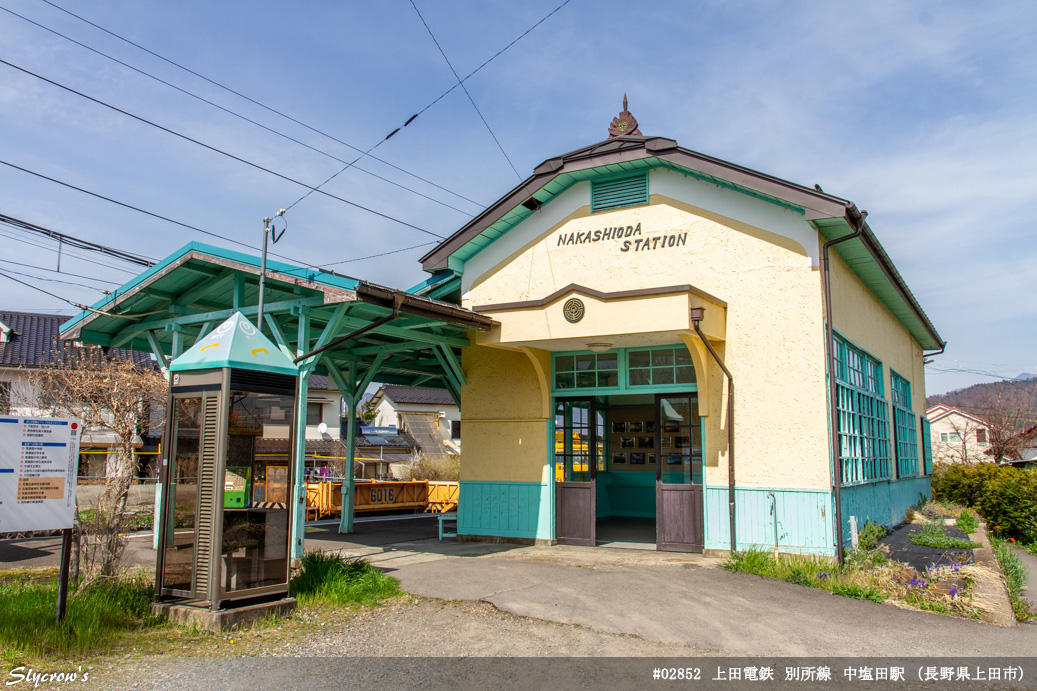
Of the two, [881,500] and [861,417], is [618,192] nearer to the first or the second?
[861,417]

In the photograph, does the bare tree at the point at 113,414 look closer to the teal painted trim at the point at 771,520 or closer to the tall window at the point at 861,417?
the teal painted trim at the point at 771,520

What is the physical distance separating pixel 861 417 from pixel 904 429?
6.67 meters

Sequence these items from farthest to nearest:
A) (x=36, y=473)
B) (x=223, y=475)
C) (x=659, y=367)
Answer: (x=659, y=367), (x=223, y=475), (x=36, y=473)

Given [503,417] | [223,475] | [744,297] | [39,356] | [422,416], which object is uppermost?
[39,356]

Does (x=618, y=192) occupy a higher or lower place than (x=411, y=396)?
higher

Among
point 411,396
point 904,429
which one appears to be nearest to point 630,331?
point 904,429

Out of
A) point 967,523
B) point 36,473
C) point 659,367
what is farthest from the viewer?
point 967,523

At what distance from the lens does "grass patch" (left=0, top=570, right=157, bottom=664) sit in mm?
6004

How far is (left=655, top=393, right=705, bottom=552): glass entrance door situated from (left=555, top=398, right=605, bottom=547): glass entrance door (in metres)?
1.21

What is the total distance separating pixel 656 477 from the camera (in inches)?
479

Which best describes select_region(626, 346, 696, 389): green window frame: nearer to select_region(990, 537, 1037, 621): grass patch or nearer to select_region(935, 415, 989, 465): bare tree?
select_region(990, 537, 1037, 621): grass patch

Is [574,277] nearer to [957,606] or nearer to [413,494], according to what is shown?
[957,606]

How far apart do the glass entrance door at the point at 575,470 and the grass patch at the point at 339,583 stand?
4350 mm

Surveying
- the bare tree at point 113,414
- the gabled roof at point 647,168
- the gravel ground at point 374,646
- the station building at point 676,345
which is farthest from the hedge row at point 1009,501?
the bare tree at point 113,414
